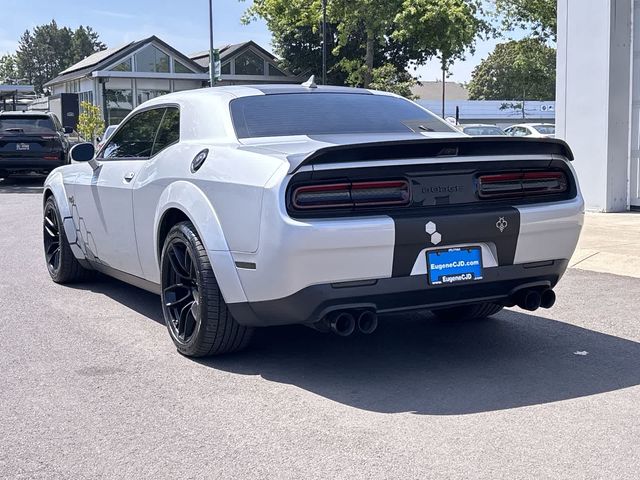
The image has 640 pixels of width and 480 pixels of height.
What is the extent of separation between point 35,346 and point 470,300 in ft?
8.73

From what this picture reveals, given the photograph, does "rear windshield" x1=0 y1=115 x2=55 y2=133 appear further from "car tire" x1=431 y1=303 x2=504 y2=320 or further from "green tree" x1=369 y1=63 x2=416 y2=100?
"green tree" x1=369 y1=63 x2=416 y2=100

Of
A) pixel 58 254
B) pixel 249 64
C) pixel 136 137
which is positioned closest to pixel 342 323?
pixel 136 137

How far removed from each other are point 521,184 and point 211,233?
169cm

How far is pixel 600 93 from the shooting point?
12.6 meters

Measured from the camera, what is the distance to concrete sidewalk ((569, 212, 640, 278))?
26.8 feet

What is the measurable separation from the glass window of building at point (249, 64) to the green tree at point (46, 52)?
101621mm

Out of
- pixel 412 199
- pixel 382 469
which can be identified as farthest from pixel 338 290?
pixel 382 469

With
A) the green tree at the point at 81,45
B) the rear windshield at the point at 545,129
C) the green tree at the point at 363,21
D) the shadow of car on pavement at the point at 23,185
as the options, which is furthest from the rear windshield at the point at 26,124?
the green tree at the point at 81,45

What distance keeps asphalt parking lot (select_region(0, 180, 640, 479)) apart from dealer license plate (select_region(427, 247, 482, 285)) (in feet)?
1.74

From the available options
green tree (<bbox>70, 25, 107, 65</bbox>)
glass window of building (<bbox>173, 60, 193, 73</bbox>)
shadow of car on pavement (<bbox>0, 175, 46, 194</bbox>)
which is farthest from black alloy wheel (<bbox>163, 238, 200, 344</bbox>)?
green tree (<bbox>70, 25, 107, 65</bbox>)


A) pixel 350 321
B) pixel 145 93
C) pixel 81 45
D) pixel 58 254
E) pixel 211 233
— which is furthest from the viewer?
pixel 81 45

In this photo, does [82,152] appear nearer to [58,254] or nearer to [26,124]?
[58,254]

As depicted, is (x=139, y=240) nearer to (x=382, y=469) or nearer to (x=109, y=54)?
(x=382, y=469)

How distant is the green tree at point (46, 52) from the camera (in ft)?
498
